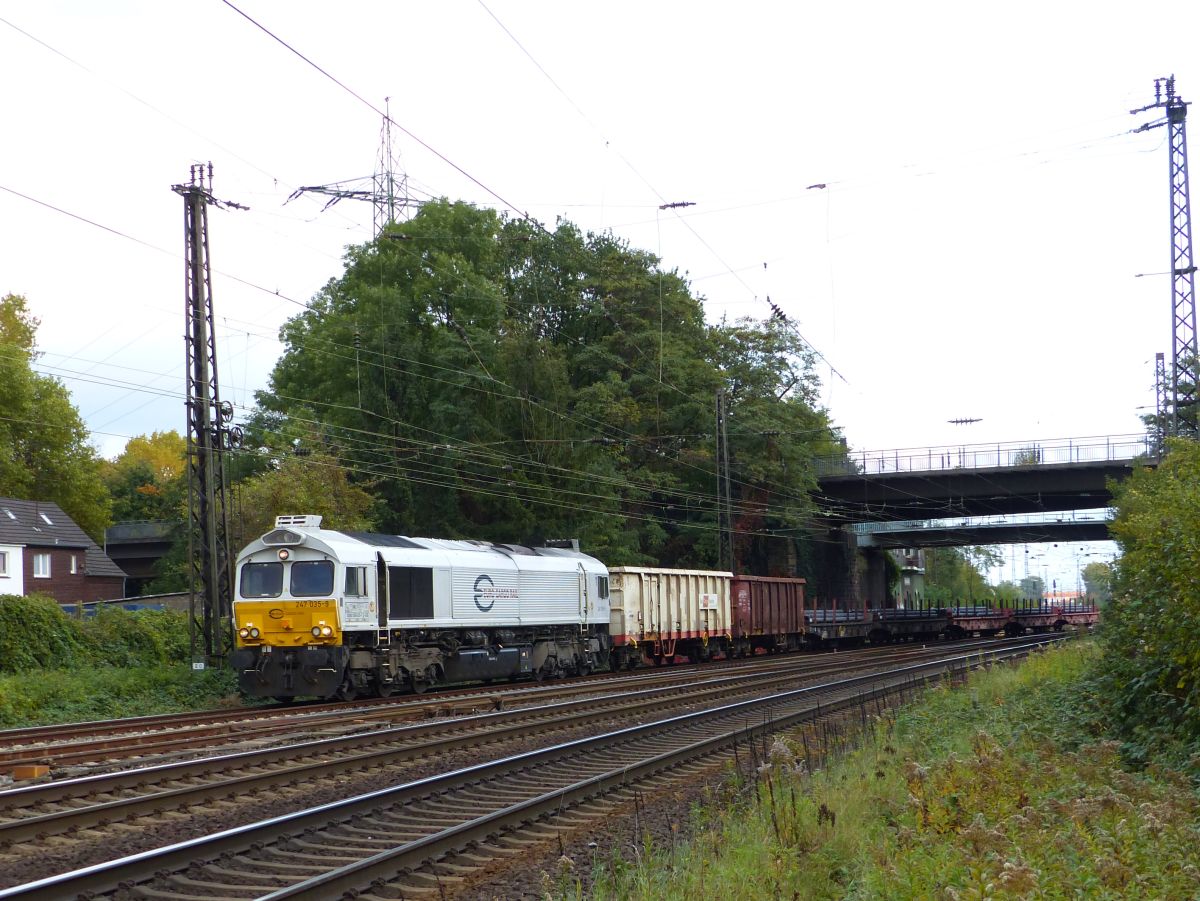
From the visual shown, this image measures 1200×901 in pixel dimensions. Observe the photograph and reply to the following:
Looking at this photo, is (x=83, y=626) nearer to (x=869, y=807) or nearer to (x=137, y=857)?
(x=137, y=857)

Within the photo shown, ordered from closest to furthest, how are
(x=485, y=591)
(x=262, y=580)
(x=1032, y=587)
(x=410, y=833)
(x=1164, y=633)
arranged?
(x=410, y=833)
(x=1164, y=633)
(x=262, y=580)
(x=485, y=591)
(x=1032, y=587)

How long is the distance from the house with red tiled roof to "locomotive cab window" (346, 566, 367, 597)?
2899 centimetres

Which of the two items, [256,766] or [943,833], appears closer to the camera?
[943,833]

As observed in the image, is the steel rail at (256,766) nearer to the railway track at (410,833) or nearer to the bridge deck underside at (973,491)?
the railway track at (410,833)

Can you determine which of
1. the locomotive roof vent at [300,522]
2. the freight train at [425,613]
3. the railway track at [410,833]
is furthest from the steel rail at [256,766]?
the locomotive roof vent at [300,522]

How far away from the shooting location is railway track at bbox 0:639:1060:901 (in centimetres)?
830

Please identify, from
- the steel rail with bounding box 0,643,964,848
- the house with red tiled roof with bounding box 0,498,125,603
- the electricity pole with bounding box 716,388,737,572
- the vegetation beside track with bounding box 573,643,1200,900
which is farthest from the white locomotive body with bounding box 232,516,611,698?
the house with red tiled roof with bounding box 0,498,125,603

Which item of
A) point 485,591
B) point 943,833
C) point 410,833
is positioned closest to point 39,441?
point 485,591

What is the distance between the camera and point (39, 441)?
6462cm

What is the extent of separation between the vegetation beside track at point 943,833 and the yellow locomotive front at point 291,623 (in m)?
11.5

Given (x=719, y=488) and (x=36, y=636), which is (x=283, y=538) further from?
(x=719, y=488)

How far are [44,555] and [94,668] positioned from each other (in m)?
30.5

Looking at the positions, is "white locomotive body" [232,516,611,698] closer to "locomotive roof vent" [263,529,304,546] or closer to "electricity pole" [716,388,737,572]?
"locomotive roof vent" [263,529,304,546]

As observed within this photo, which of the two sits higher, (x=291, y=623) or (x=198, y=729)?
(x=291, y=623)
